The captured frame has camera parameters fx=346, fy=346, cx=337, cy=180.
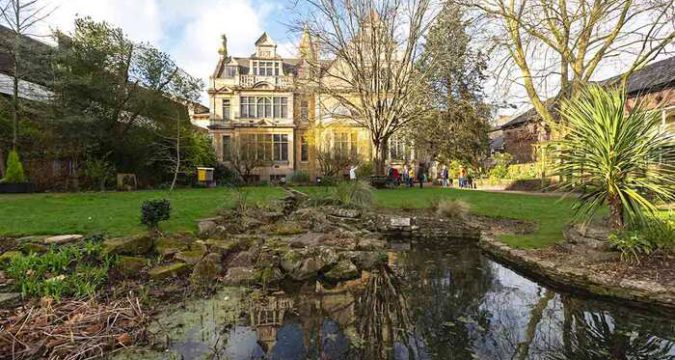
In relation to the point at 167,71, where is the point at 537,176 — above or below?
below

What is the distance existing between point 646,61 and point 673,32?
927 mm

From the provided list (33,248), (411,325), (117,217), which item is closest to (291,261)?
(411,325)

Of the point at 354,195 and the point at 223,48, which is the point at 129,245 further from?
the point at 223,48

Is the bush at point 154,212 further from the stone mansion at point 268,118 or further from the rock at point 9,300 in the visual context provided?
the stone mansion at point 268,118

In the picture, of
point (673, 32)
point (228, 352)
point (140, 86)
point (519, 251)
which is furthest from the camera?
point (140, 86)

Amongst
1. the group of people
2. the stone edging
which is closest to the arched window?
the group of people

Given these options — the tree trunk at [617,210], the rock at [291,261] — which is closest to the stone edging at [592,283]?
the tree trunk at [617,210]

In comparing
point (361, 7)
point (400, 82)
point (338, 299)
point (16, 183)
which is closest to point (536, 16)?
point (400, 82)

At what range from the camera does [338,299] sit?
4539 mm

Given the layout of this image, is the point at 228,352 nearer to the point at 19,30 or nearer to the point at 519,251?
the point at 519,251

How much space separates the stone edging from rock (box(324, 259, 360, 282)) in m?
2.80

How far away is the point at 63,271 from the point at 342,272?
12.6 ft

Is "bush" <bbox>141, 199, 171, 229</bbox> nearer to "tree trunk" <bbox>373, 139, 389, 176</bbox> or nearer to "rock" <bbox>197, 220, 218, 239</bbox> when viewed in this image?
"rock" <bbox>197, 220, 218, 239</bbox>

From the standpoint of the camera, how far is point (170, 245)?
5734 mm
